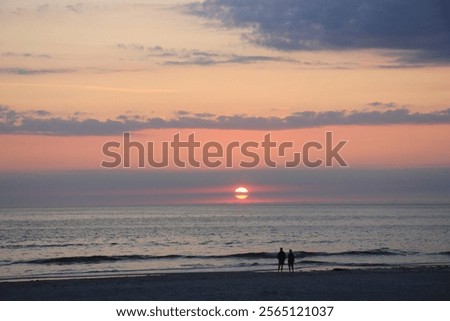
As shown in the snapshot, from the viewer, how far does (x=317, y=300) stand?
22828mm

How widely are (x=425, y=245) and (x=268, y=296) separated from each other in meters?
54.5

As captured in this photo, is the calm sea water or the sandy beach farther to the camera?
the calm sea water

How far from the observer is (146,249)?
7031 cm

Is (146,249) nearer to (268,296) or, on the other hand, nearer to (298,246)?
(298,246)

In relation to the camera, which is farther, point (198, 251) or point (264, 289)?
point (198, 251)

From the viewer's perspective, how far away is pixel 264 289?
2581cm

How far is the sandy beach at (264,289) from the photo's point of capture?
23953 mm

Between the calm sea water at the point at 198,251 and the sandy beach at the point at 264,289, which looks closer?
the sandy beach at the point at 264,289

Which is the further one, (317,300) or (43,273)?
(43,273)

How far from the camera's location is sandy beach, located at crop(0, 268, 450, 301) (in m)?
24.0

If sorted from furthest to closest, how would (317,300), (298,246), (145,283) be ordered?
(298,246) → (145,283) → (317,300)
